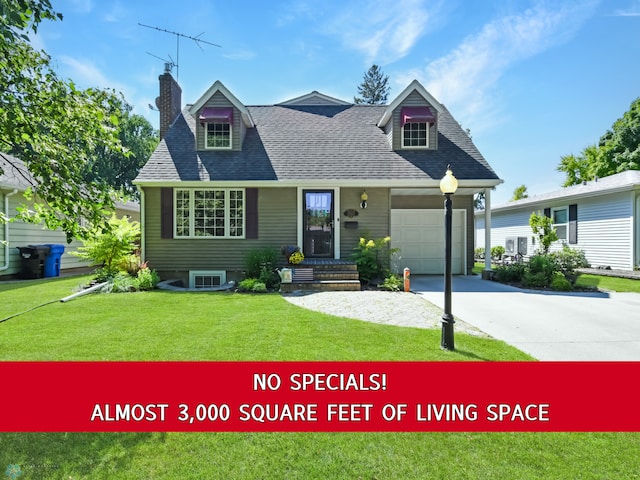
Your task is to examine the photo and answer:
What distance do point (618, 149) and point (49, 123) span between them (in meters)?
31.7

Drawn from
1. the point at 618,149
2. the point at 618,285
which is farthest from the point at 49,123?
the point at 618,149

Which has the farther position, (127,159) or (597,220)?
(127,159)

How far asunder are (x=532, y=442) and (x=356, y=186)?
26.8 feet

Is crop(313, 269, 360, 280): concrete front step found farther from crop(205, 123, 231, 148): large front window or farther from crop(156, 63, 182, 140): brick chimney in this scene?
crop(156, 63, 182, 140): brick chimney

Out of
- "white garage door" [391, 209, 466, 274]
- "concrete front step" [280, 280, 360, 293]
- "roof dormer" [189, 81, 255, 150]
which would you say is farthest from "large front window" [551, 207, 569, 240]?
"roof dormer" [189, 81, 255, 150]

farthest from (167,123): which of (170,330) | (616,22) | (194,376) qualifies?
(616,22)

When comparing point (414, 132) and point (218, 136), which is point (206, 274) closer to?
point (218, 136)

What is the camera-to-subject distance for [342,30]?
791 cm

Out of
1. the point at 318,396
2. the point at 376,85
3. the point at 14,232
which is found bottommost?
the point at 318,396

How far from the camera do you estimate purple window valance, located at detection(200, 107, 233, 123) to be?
10359 millimetres

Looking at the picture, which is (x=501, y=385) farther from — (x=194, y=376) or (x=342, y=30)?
(x=342, y=30)

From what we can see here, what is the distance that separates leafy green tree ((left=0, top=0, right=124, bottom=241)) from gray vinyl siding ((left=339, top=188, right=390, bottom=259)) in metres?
7.24

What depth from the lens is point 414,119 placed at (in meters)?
10.5

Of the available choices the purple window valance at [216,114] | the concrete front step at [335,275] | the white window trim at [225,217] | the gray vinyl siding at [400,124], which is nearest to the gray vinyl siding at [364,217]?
the concrete front step at [335,275]
